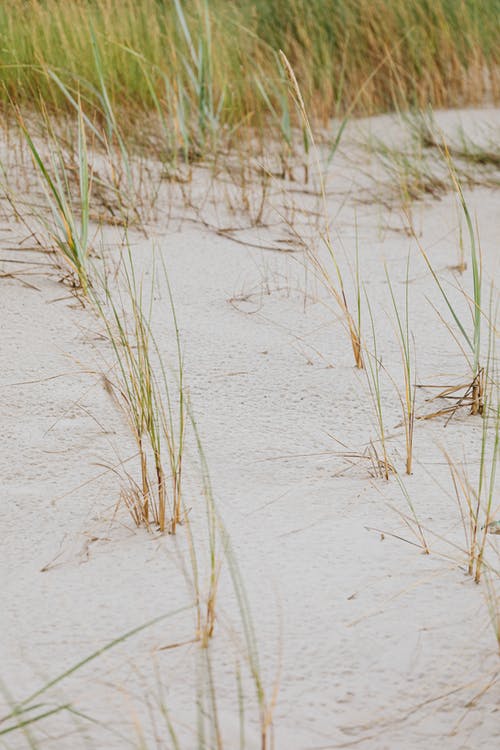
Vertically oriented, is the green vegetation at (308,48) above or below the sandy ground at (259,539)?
above

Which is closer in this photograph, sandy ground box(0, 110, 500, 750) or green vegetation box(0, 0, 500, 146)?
sandy ground box(0, 110, 500, 750)

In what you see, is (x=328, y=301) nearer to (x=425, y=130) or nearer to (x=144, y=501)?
(x=144, y=501)

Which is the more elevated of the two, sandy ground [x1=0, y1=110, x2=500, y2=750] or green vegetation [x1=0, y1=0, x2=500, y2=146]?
green vegetation [x1=0, y1=0, x2=500, y2=146]

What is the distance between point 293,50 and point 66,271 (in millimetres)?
2490

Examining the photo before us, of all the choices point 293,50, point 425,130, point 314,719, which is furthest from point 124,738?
point 293,50

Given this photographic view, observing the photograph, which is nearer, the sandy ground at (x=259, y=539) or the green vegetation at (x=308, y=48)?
the sandy ground at (x=259, y=539)

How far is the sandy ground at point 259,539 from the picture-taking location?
0.88 metres

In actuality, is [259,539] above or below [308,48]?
below

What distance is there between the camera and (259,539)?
117 centimetres

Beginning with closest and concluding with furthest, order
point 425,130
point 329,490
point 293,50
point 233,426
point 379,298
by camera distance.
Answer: point 329,490, point 233,426, point 379,298, point 425,130, point 293,50

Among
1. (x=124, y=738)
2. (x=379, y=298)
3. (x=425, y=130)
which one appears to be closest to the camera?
(x=124, y=738)

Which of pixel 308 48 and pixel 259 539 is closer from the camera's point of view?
pixel 259 539

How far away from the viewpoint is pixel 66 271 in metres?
2.10

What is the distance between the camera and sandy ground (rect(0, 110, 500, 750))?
88 cm
